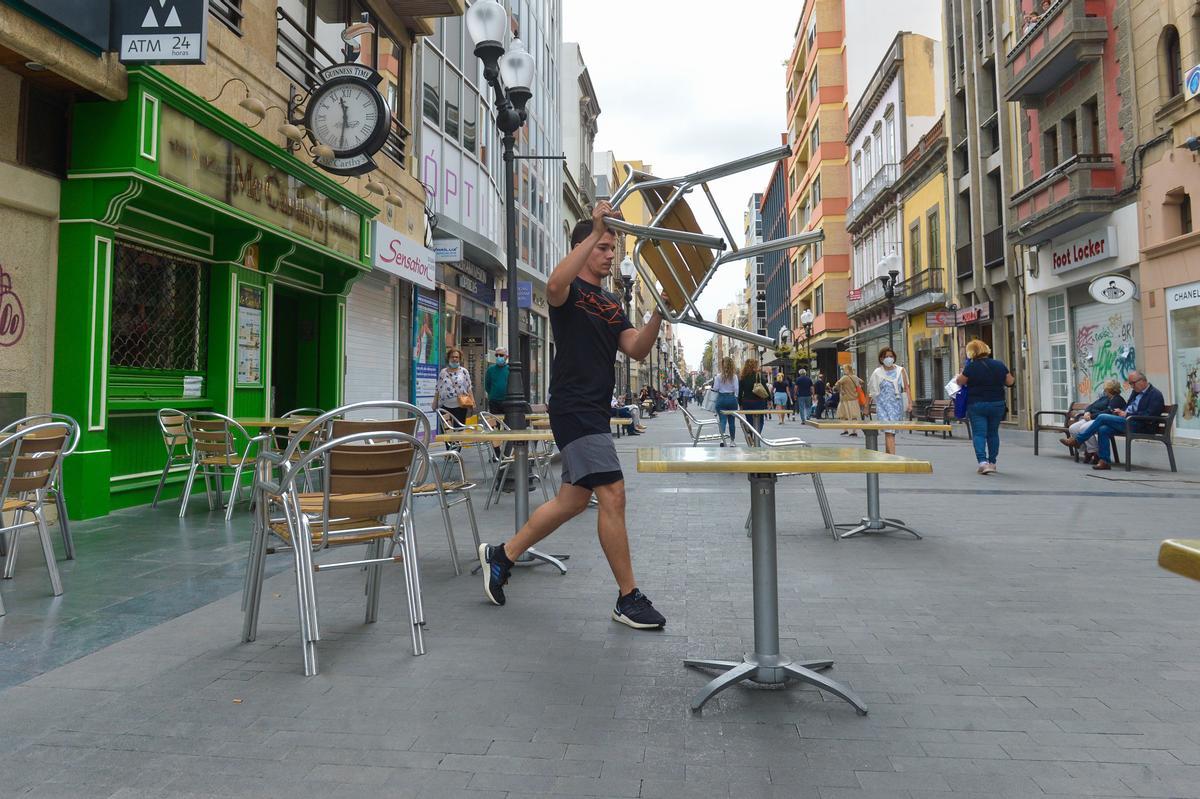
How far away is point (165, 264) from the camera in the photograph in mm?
7996

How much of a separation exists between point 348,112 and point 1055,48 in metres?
16.1

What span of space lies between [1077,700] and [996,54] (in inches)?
958

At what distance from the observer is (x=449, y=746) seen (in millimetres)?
2340

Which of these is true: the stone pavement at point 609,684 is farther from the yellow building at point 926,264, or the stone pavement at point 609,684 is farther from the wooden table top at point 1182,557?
the yellow building at point 926,264

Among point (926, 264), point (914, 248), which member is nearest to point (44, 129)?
point (926, 264)

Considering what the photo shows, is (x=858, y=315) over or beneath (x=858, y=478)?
over

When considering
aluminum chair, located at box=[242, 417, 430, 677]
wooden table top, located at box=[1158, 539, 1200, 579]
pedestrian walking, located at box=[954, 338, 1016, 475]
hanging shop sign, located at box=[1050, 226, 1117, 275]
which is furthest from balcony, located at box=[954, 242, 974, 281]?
wooden table top, located at box=[1158, 539, 1200, 579]

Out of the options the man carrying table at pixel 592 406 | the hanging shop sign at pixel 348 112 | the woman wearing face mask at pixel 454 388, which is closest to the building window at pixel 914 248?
the woman wearing face mask at pixel 454 388

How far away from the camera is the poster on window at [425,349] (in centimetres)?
1461

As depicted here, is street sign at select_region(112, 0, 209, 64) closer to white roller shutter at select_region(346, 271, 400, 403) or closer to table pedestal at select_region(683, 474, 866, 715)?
white roller shutter at select_region(346, 271, 400, 403)

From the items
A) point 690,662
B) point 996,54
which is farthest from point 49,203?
point 996,54

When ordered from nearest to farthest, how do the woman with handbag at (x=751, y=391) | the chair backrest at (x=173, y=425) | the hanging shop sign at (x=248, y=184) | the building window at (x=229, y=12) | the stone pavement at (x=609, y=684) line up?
the stone pavement at (x=609, y=684), the chair backrest at (x=173, y=425), the hanging shop sign at (x=248, y=184), the building window at (x=229, y=12), the woman with handbag at (x=751, y=391)

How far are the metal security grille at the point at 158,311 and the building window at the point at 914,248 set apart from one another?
27200mm

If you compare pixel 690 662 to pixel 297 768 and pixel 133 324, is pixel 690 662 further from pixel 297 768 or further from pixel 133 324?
pixel 133 324
